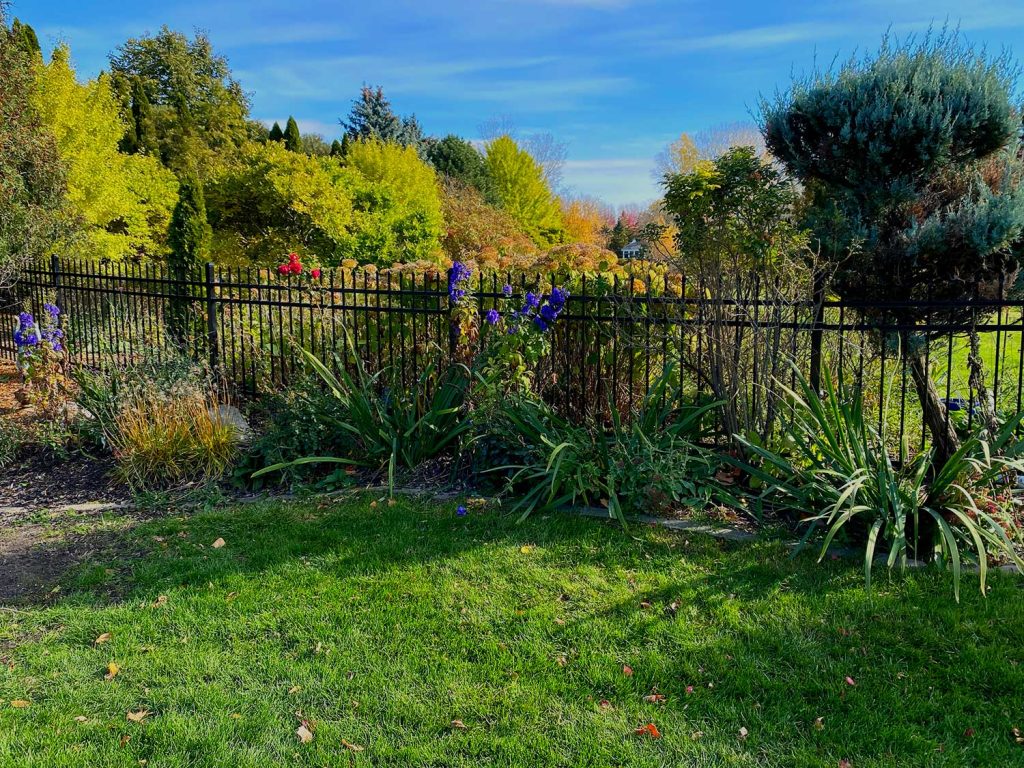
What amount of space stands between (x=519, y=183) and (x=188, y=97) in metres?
14.8

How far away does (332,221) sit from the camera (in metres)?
16.5

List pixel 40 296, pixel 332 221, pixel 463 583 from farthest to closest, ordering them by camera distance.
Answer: pixel 332 221
pixel 40 296
pixel 463 583

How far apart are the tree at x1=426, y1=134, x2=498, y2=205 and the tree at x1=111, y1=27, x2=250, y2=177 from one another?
8.95 m

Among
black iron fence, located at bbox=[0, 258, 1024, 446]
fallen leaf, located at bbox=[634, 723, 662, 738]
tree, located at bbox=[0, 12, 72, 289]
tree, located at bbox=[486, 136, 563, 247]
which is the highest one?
tree, located at bbox=[486, 136, 563, 247]

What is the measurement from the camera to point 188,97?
3244 centimetres

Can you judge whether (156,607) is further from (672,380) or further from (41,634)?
(672,380)

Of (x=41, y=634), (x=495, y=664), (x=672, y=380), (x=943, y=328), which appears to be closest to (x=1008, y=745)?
(x=495, y=664)

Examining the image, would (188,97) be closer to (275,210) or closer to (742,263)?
(275,210)

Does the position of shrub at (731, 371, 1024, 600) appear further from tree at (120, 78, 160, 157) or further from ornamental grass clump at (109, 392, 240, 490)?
tree at (120, 78, 160, 157)

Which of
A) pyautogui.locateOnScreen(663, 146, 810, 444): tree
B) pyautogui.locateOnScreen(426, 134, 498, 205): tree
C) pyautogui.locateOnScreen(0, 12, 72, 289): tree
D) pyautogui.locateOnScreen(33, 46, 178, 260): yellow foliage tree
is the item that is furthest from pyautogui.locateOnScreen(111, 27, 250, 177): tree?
pyautogui.locateOnScreen(663, 146, 810, 444): tree

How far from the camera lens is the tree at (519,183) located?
101 ft

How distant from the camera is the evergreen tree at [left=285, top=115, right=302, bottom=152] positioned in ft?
94.7

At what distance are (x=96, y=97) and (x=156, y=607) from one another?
1236 centimetres

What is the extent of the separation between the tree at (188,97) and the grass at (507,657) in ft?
82.8
